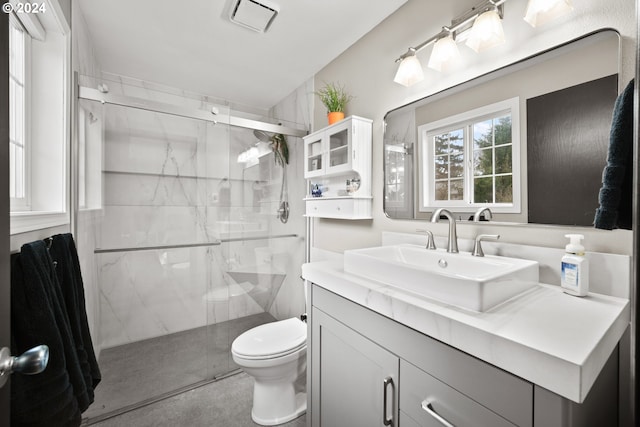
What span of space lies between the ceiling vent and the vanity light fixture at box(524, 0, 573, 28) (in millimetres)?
1237

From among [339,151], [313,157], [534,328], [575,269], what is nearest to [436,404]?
[534,328]

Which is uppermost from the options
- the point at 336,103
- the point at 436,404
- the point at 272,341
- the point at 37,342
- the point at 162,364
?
the point at 336,103

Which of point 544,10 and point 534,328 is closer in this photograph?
point 534,328

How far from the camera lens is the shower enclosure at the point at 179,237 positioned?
1.87m

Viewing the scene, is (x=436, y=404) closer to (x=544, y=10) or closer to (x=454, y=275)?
(x=454, y=275)

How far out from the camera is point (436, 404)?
2.41 feet

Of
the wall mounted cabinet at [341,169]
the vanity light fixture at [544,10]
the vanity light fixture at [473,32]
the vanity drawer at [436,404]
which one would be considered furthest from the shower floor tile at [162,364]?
the vanity light fixture at [544,10]

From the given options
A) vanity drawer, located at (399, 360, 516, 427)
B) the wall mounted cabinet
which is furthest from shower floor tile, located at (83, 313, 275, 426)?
vanity drawer, located at (399, 360, 516, 427)

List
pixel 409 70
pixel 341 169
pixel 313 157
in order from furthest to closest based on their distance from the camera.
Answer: pixel 313 157 < pixel 341 169 < pixel 409 70

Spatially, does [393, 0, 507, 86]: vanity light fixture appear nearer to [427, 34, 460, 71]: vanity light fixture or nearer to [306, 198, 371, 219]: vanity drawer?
[427, 34, 460, 71]: vanity light fixture

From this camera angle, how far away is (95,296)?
1.86 m

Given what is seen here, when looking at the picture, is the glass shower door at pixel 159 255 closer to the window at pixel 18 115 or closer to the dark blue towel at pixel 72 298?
the window at pixel 18 115

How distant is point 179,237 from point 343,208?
135cm

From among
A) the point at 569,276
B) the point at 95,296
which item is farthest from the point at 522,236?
the point at 95,296
